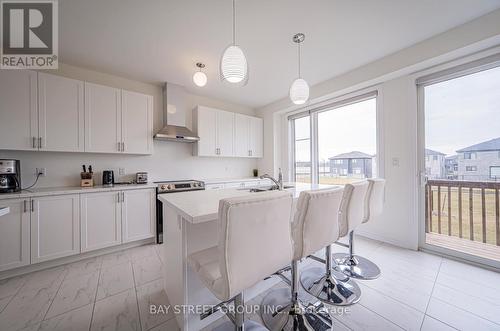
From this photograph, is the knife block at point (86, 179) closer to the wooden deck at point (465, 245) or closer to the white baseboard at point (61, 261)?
the white baseboard at point (61, 261)

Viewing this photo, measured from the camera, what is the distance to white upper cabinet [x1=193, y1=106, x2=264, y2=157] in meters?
3.62

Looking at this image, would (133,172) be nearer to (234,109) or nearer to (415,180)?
(234,109)

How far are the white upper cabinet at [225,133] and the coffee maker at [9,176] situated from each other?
8.91ft

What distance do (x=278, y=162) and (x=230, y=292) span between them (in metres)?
3.74

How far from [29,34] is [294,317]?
377cm

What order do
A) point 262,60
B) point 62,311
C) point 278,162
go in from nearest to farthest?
point 62,311 < point 262,60 < point 278,162

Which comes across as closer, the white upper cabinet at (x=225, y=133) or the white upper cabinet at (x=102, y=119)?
the white upper cabinet at (x=102, y=119)

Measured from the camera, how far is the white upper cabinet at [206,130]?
11.7ft

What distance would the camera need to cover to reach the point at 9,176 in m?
2.08

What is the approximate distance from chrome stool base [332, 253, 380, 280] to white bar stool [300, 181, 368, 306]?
15cm

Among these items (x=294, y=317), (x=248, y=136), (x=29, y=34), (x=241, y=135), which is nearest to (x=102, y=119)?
(x=29, y=34)

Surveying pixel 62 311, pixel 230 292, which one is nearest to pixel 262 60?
pixel 230 292

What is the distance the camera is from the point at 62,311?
150 centimetres

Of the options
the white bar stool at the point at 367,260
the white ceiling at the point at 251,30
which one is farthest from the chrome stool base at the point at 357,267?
the white ceiling at the point at 251,30
